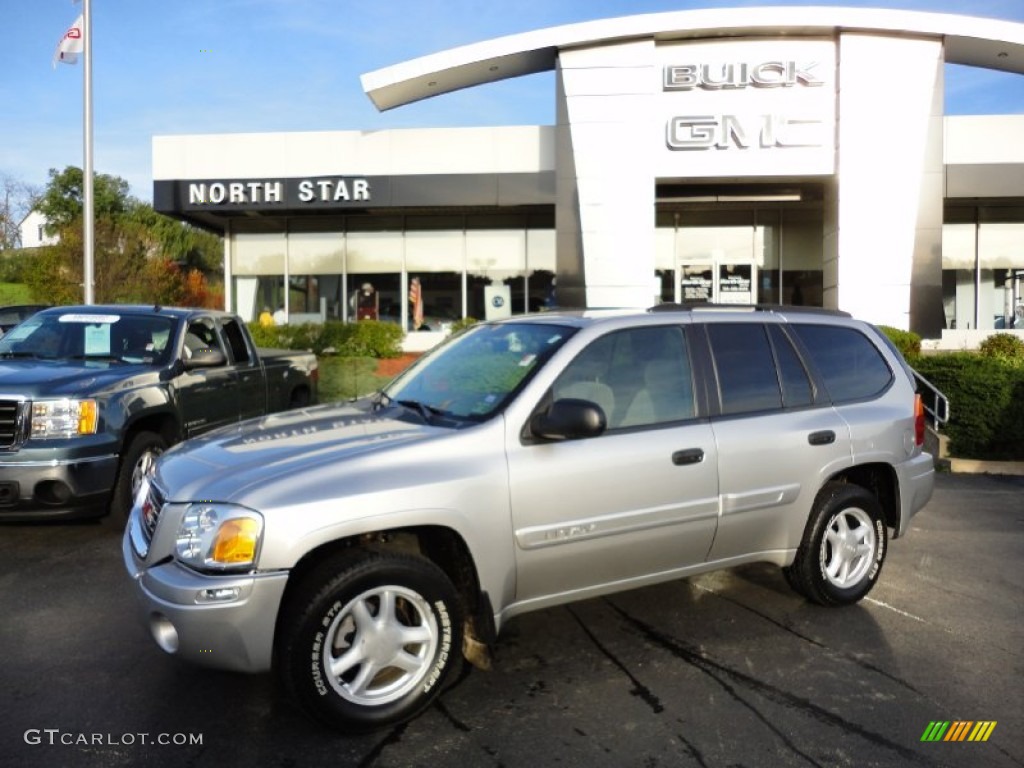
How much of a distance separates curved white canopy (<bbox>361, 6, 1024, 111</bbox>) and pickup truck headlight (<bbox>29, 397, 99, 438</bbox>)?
48.5 ft

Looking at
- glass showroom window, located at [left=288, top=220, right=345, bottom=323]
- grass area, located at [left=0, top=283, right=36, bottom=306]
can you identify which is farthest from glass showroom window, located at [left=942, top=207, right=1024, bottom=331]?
grass area, located at [left=0, top=283, right=36, bottom=306]

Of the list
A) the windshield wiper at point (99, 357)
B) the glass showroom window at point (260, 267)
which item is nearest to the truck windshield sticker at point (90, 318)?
the windshield wiper at point (99, 357)

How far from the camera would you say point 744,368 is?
15.3 ft

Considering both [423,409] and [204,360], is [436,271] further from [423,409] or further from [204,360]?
[423,409]

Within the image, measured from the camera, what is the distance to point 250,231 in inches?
918

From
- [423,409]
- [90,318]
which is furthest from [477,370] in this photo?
[90,318]

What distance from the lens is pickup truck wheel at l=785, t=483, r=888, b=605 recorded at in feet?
15.8

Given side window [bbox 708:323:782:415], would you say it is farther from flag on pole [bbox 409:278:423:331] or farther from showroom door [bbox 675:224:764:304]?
flag on pole [bbox 409:278:423:331]

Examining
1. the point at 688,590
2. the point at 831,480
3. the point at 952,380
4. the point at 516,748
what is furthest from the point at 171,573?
the point at 952,380

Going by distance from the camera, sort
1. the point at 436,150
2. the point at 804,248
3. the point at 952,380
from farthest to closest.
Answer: the point at 804,248 → the point at 436,150 → the point at 952,380

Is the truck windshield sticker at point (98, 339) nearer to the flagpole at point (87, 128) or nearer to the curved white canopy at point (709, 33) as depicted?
the flagpole at point (87, 128)

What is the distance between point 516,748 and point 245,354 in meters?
6.14

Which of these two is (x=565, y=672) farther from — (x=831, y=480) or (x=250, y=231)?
(x=250, y=231)

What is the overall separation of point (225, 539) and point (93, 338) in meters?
4.83
